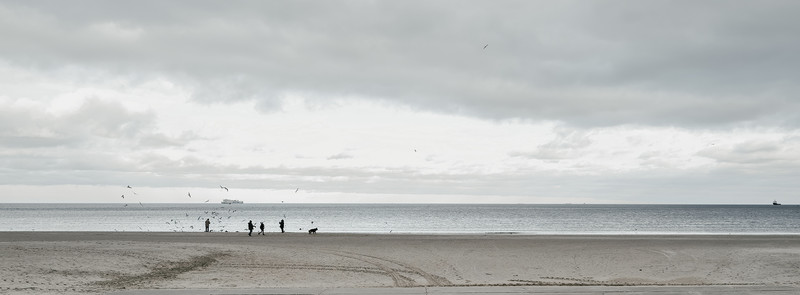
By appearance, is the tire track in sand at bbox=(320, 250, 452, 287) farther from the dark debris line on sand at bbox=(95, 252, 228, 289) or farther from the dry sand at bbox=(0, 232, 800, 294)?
the dark debris line on sand at bbox=(95, 252, 228, 289)

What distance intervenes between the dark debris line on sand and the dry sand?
0.04 m

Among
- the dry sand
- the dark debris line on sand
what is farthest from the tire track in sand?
the dark debris line on sand

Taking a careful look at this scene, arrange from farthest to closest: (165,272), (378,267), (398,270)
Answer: (378,267) → (398,270) → (165,272)

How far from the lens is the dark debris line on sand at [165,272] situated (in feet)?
62.6

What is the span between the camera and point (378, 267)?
2797 cm

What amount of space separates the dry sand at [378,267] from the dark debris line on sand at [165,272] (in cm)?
4

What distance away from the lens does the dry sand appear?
20203mm

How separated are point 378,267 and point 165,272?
30.9 ft

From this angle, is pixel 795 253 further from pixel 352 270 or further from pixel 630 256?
pixel 352 270

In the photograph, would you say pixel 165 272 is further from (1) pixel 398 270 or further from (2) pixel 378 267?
(1) pixel 398 270

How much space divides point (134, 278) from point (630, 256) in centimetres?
2536

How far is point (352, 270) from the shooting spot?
26.5 meters

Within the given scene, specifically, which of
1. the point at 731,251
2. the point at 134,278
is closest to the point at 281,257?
the point at 134,278

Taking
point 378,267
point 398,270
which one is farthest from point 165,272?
point 398,270
